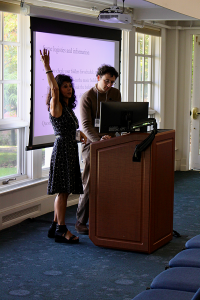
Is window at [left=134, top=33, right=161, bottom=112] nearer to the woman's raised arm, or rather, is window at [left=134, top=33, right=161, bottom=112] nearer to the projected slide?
the projected slide

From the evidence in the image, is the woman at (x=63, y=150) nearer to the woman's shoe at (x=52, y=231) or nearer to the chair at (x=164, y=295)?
the woman's shoe at (x=52, y=231)

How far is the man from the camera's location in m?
3.34

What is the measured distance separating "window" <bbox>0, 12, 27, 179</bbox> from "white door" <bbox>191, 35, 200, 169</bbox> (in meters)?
3.77

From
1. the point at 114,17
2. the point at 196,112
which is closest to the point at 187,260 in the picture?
the point at 114,17

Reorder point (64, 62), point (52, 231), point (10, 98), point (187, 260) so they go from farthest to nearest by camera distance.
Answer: point (64, 62) → point (10, 98) → point (52, 231) → point (187, 260)

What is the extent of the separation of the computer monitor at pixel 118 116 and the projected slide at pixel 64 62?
3.15 ft

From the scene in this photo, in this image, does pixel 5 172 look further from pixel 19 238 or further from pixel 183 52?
pixel 183 52

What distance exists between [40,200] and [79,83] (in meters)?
1.48

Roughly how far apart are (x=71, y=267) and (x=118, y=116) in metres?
1.19

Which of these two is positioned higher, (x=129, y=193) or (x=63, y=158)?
(x=63, y=158)

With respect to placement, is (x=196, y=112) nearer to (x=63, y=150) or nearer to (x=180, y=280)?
(x=63, y=150)

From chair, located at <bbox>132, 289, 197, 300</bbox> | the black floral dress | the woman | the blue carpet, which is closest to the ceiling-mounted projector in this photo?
the woman

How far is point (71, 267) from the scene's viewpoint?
8.92 ft

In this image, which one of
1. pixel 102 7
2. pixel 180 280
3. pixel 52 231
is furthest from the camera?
pixel 102 7
